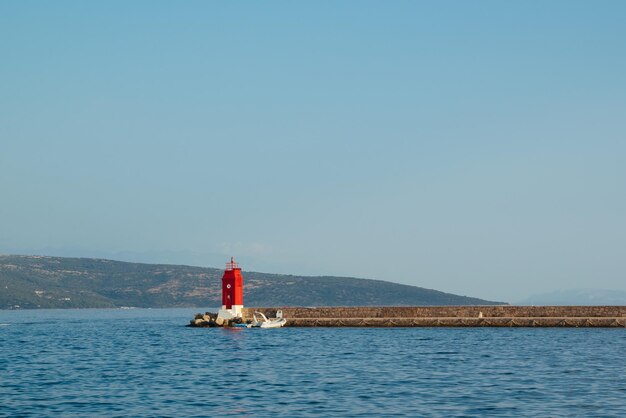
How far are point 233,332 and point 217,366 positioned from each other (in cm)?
3451

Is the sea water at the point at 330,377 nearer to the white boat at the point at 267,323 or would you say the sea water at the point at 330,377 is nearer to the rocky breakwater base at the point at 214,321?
the white boat at the point at 267,323

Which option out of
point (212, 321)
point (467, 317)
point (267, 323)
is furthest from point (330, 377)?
point (212, 321)

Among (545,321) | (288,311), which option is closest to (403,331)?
(545,321)

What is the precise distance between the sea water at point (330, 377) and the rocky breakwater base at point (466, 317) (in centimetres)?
631

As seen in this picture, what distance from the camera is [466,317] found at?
266ft

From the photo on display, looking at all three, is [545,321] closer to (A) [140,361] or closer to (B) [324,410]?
(A) [140,361]

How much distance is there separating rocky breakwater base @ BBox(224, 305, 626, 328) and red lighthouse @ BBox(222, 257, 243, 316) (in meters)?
1.48

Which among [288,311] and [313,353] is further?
[288,311]

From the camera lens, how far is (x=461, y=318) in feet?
262

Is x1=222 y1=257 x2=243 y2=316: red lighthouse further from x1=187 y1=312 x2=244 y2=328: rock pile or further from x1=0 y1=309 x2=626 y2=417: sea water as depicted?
x1=0 y1=309 x2=626 y2=417: sea water

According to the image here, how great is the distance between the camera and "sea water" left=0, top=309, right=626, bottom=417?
32.3 metres

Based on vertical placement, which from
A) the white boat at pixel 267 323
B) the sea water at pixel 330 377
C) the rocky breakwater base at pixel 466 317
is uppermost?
the rocky breakwater base at pixel 466 317

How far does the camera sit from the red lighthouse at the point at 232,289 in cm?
8738

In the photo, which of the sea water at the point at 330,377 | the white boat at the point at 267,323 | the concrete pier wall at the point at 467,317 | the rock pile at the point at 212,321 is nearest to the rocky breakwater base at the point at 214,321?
the rock pile at the point at 212,321
